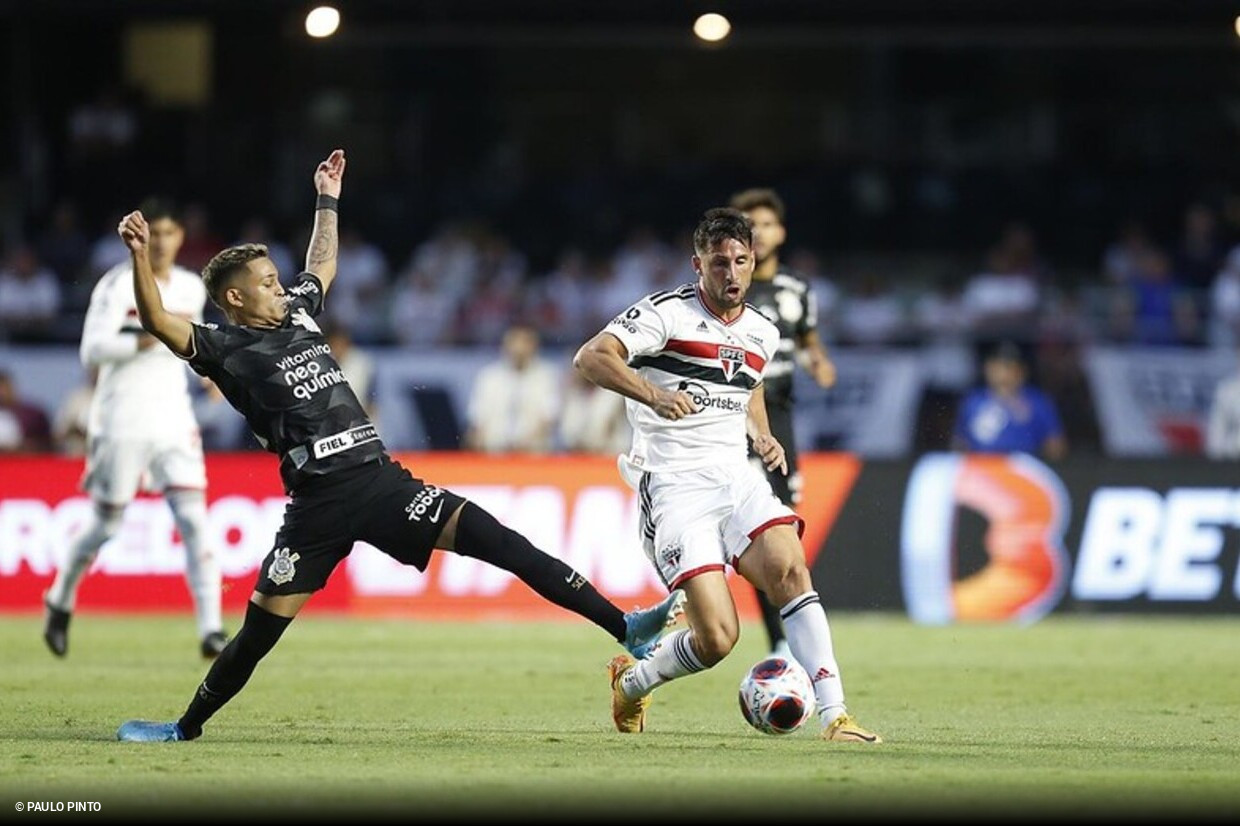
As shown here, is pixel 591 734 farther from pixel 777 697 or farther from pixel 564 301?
pixel 564 301

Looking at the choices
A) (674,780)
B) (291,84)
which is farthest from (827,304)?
(674,780)

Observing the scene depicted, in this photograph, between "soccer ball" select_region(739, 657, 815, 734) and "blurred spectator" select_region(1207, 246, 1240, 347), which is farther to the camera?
"blurred spectator" select_region(1207, 246, 1240, 347)

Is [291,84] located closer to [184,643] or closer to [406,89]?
[406,89]

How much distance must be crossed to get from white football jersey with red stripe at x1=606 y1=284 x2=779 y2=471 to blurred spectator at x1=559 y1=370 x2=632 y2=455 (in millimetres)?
9524

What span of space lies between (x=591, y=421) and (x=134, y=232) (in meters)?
11.2

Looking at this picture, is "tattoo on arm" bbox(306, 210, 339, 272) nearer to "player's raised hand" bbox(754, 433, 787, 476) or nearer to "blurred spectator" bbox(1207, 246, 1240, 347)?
"player's raised hand" bbox(754, 433, 787, 476)

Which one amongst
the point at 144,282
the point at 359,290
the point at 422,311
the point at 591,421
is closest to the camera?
the point at 144,282

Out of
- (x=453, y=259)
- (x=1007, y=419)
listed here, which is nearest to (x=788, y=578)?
(x=1007, y=419)

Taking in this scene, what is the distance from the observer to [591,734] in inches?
380

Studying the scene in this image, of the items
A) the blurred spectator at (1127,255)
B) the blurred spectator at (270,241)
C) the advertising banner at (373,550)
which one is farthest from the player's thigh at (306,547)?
the blurred spectator at (1127,255)

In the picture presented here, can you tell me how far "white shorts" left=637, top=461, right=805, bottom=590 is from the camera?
9219 mm

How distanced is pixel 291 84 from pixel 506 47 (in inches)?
105

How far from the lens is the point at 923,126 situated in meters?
26.5

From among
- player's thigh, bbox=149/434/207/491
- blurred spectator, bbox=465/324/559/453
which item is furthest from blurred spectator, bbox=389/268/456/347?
player's thigh, bbox=149/434/207/491
